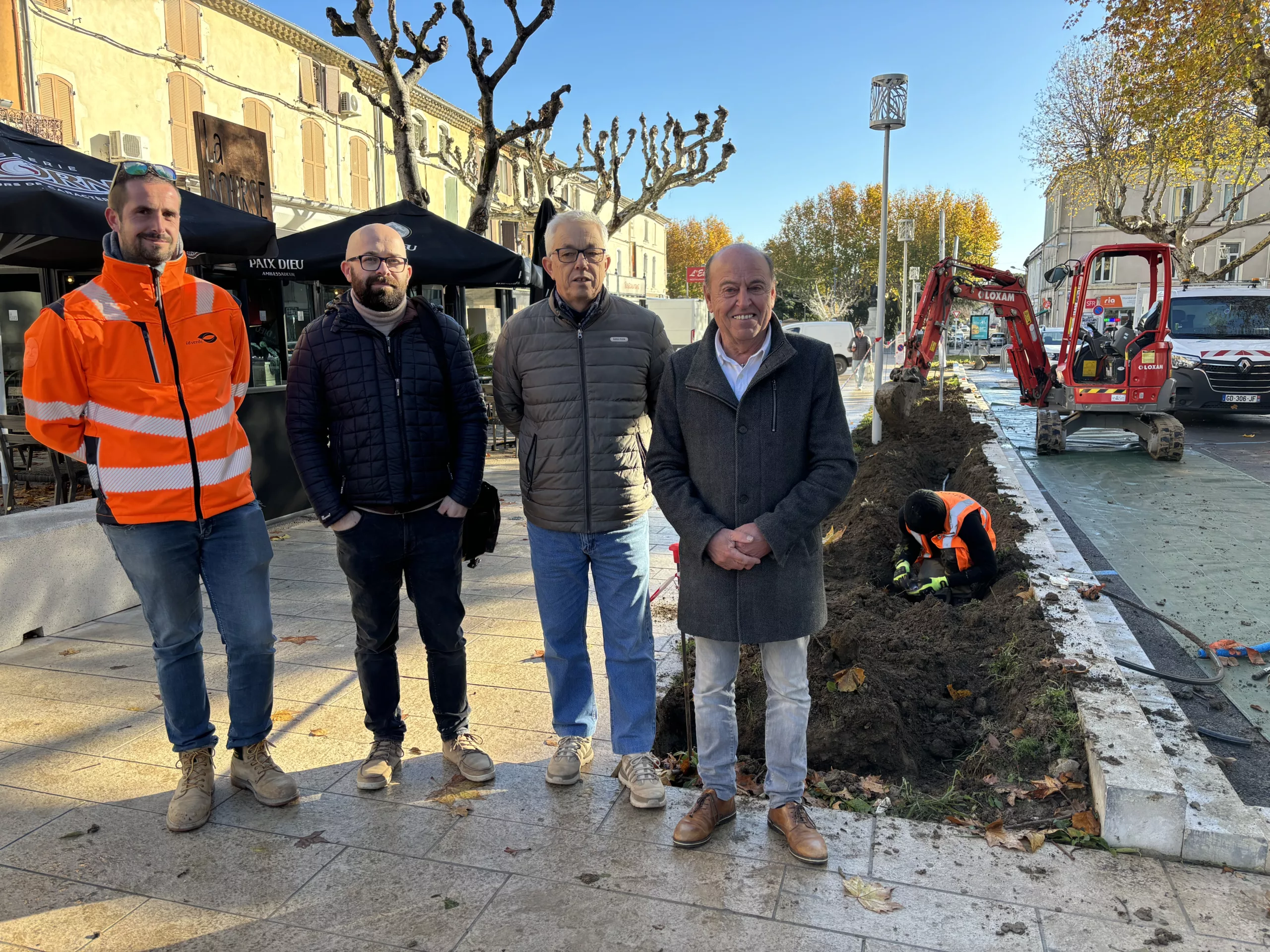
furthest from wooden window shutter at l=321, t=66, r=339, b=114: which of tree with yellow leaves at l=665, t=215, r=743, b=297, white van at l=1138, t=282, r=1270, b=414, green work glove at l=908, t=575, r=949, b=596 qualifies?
tree with yellow leaves at l=665, t=215, r=743, b=297

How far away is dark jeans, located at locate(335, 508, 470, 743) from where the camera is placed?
3.18m

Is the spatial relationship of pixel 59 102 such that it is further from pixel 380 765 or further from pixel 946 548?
pixel 380 765

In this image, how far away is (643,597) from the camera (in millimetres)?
3287

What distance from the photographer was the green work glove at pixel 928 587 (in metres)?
5.44

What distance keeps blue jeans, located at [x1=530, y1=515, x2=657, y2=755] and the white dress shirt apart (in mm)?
669

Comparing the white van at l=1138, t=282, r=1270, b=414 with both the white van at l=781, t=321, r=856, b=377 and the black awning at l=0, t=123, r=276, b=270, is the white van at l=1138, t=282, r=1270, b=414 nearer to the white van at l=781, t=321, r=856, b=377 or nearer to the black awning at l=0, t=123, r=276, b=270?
the black awning at l=0, t=123, r=276, b=270

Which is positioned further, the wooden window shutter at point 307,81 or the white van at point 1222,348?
the wooden window shutter at point 307,81

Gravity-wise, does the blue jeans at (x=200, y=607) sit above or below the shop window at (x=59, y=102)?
below

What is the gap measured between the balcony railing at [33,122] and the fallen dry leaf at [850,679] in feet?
59.7

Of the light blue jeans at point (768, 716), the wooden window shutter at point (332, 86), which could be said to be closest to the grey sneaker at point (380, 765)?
the light blue jeans at point (768, 716)

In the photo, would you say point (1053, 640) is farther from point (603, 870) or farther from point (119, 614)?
point (119, 614)

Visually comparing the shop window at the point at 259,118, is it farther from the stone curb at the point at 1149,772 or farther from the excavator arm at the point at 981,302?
the stone curb at the point at 1149,772

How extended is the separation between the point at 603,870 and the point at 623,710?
0.63 metres

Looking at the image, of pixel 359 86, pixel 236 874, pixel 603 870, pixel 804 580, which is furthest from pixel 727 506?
pixel 359 86
